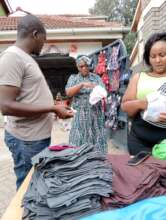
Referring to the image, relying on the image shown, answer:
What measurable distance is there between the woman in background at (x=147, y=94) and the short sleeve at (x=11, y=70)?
687mm

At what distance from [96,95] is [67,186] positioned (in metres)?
3.19

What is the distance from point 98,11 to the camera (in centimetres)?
4516

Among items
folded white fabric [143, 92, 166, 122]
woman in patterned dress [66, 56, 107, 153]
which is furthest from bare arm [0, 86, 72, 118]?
woman in patterned dress [66, 56, 107, 153]

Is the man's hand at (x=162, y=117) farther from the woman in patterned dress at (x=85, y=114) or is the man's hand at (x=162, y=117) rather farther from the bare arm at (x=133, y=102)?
the woman in patterned dress at (x=85, y=114)

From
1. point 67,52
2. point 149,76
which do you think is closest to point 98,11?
point 67,52

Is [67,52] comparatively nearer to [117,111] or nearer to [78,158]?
[117,111]

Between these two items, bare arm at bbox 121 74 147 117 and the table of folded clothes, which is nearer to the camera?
the table of folded clothes

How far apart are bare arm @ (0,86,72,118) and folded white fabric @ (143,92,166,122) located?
494 millimetres

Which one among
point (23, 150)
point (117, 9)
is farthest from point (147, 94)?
point (117, 9)

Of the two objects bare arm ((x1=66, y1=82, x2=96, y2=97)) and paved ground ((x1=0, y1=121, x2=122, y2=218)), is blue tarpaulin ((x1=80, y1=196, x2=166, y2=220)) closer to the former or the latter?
paved ground ((x1=0, y1=121, x2=122, y2=218))

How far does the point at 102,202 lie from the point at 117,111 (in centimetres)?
442

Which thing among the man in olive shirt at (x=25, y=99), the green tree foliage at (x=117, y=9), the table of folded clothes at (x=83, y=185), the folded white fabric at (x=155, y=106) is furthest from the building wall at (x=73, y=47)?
the green tree foliage at (x=117, y=9)

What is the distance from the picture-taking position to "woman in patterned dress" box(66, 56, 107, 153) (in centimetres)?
479

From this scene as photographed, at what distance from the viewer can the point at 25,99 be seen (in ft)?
7.88
